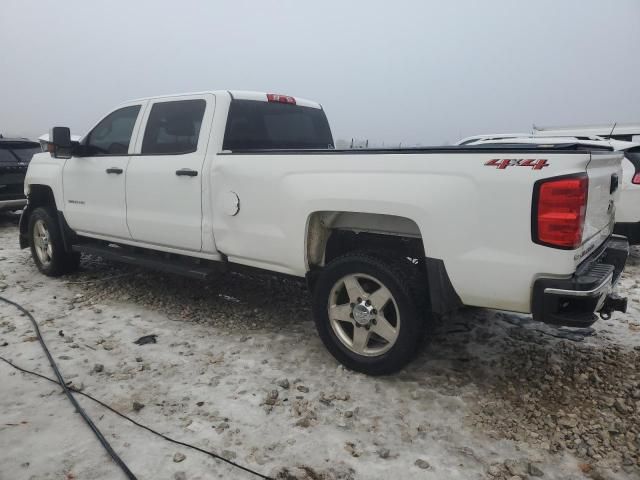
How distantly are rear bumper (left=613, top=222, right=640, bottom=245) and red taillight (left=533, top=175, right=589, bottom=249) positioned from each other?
371 cm

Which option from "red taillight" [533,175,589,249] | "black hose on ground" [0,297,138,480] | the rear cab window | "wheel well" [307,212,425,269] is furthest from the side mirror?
"red taillight" [533,175,589,249]

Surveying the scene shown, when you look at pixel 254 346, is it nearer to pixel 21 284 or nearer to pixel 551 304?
pixel 551 304

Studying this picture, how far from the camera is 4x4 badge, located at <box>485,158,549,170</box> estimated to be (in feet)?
7.54

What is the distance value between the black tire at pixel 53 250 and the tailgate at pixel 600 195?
516cm

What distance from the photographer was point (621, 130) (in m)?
8.80

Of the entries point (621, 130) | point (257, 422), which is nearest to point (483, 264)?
point (257, 422)

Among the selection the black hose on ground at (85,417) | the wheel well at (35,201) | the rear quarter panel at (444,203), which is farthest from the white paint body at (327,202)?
the black hose on ground at (85,417)

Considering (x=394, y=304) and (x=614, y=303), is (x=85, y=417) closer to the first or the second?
(x=394, y=304)

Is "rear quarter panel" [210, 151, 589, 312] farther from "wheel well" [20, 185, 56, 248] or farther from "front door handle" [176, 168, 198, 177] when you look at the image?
"wheel well" [20, 185, 56, 248]

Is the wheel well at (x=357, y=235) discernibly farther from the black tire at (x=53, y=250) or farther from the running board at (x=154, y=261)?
the black tire at (x=53, y=250)

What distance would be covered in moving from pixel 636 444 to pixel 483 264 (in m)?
1.18

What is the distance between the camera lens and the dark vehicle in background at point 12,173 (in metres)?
8.23

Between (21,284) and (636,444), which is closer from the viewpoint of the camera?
(636,444)

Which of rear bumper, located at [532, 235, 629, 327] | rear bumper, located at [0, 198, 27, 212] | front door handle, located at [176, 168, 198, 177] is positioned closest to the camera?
rear bumper, located at [532, 235, 629, 327]
